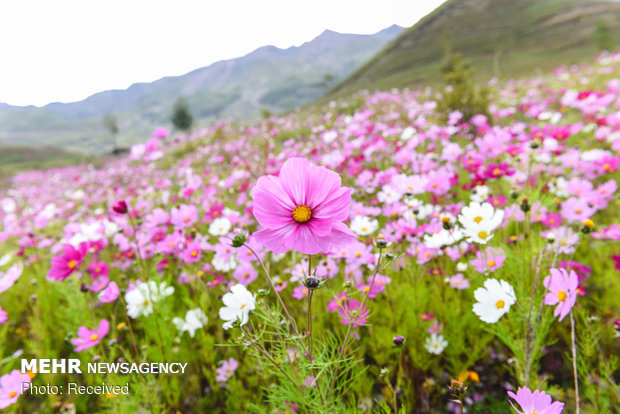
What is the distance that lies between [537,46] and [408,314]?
42.6m

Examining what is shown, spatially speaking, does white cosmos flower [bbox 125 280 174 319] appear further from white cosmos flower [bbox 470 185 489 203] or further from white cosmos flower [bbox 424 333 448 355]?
white cosmos flower [bbox 470 185 489 203]

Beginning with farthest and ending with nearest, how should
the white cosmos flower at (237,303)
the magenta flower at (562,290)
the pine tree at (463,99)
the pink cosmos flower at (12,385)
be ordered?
the pine tree at (463,99) < the pink cosmos flower at (12,385) < the white cosmos flower at (237,303) < the magenta flower at (562,290)

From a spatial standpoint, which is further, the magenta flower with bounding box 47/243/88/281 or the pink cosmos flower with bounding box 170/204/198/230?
the pink cosmos flower with bounding box 170/204/198/230

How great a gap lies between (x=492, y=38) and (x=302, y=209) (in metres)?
53.7

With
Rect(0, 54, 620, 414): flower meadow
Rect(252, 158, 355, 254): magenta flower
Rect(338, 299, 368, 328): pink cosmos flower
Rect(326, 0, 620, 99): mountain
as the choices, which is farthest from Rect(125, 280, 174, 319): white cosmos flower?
Rect(326, 0, 620, 99): mountain

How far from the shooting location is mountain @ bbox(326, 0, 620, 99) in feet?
93.4

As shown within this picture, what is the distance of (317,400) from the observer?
2.78 feet

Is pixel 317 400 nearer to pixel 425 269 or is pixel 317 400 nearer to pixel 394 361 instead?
pixel 394 361

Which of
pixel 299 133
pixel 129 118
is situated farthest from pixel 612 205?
pixel 129 118

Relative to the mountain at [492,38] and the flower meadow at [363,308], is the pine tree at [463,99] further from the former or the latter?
the mountain at [492,38]

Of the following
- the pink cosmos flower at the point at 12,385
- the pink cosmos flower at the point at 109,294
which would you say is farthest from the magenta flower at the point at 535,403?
the pink cosmos flower at the point at 12,385

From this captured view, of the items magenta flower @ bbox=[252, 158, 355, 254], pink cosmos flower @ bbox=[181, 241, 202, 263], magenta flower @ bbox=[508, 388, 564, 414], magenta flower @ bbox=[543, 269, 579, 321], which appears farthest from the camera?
pink cosmos flower @ bbox=[181, 241, 202, 263]

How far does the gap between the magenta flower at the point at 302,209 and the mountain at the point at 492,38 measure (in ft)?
82.4

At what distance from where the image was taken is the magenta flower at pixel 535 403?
2.01 feet
